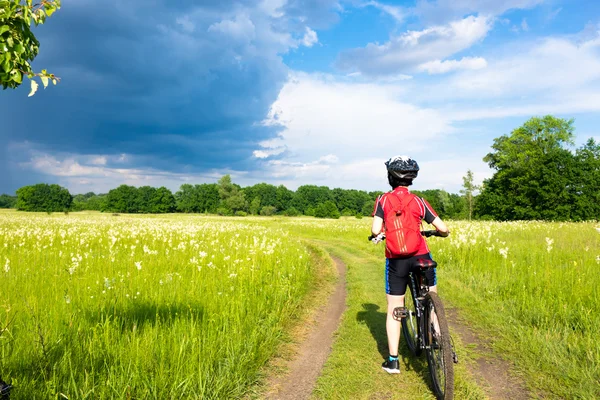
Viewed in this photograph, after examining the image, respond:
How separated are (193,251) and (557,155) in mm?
54651

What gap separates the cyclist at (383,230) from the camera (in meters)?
4.53

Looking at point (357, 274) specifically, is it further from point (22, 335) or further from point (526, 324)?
point (22, 335)

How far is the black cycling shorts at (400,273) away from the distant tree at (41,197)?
127373 mm

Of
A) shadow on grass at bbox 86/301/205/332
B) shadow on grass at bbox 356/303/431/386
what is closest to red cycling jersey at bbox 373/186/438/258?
shadow on grass at bbox 356/303/431/386

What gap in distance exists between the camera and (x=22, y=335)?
4160 mm

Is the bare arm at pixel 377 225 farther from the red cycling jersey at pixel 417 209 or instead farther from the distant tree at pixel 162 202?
the distant tree at pixel 162 202

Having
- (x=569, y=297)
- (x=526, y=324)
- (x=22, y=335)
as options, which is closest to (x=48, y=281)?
(x=22, y=335)

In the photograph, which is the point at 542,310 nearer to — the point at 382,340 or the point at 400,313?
the point at 382,340

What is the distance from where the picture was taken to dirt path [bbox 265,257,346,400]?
14.3 feet

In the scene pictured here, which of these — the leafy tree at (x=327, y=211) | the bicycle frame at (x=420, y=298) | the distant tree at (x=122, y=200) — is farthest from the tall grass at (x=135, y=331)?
the distant tree at (x=122, y=200)

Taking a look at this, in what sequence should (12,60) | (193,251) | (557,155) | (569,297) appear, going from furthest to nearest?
(557,155) < (193,251) < (569,297) < (12,60)

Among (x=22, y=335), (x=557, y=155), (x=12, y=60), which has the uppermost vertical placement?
(x=557, y=155)

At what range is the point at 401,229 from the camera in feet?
14.5

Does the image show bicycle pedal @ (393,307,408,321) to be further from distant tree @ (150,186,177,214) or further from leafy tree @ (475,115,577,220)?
distant tree @ (150,186,177,214)
